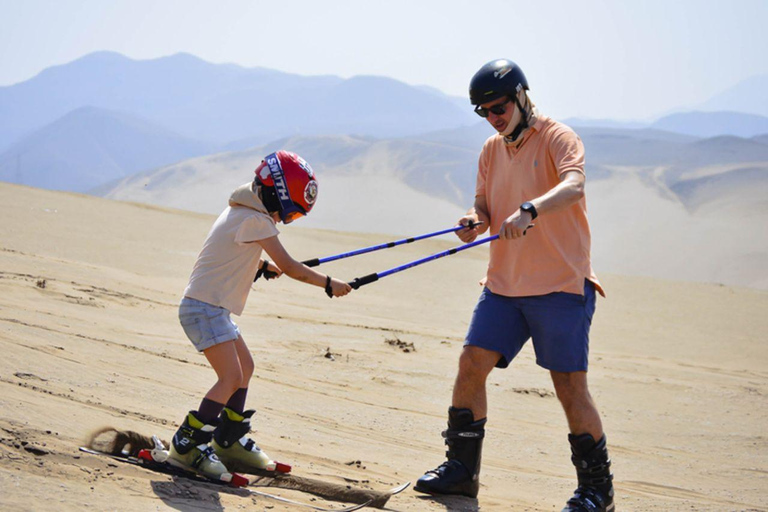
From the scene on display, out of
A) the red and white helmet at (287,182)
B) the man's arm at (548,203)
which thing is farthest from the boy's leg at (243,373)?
the man's arm at (548,203)

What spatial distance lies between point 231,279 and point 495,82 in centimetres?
162

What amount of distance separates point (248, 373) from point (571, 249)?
1.72 m

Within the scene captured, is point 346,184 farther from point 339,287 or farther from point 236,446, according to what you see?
point 339,287

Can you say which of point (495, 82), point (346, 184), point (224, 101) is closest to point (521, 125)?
point (495, 82)

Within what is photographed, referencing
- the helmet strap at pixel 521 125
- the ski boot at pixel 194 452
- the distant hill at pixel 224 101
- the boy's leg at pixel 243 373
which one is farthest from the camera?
the distant hill at pixel 224 101

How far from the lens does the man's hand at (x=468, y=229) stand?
174 inches

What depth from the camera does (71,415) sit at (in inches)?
164

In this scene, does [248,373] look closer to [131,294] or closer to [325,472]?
[325,472]

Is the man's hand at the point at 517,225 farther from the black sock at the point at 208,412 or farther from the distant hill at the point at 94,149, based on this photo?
the distant hill at the point at 94,149

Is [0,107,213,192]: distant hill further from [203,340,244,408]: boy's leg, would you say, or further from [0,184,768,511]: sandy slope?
[203,340,244,408]: boy's leg

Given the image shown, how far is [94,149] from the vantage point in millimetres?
76562

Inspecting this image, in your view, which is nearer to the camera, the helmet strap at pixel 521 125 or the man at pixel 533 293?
the man at pixel 533 293

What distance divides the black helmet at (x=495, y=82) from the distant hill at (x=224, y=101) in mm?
87103

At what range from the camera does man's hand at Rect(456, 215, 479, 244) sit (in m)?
4.42
